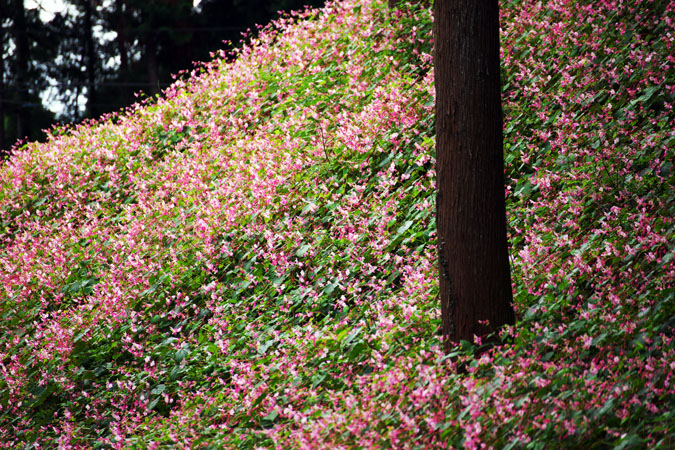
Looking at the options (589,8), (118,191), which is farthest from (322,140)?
(118,191)

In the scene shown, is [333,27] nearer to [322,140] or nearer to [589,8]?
[322,140]

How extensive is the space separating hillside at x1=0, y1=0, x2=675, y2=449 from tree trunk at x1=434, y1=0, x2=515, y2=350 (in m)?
0.31

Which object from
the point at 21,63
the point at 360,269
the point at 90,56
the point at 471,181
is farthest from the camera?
the point at 90,56

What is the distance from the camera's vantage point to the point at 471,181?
16.0ft

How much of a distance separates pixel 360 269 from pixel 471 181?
2.05 meters

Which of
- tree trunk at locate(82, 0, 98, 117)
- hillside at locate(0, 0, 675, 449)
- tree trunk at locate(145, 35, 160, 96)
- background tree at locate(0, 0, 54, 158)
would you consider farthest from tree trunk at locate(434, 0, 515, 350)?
tree trunk at locate(82, 0, 98, 117)

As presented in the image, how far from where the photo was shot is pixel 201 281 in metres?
7.81

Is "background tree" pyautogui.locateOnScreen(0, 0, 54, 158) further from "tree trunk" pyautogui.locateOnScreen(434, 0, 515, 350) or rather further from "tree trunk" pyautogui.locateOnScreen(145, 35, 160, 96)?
"tree trunk" pyautogui.locateOnScreen(434, 0, 515, 350)

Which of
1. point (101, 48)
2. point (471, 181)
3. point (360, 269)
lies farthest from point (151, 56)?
point (471, 181)

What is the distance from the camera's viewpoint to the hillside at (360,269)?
4.27m

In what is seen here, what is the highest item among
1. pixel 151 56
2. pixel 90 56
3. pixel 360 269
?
pixel 90 56

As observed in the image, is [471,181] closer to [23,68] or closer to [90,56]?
[23,68]

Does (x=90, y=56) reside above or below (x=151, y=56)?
above

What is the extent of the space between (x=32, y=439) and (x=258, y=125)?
19.2ft
